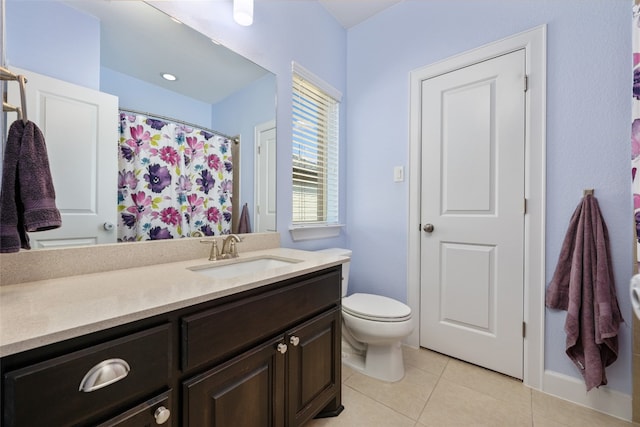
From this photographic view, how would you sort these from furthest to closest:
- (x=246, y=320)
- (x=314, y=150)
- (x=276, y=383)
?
→ (x=314, y=150) < (x=276, y=383) < (x=246, y=320)

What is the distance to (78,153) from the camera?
38.8 inches

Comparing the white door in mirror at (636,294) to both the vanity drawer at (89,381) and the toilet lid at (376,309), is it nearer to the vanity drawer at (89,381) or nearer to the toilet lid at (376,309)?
the toilet lid at (376,309)

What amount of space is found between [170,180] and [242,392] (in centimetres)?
95

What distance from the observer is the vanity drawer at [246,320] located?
75cm

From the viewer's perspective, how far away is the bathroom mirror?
914 millimetres

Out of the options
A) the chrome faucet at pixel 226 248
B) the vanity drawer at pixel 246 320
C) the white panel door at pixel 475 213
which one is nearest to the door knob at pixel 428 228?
the white panel door at pixel 475 213

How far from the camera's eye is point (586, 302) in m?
1.37

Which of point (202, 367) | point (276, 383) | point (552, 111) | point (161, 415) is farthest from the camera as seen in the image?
point (552, 111)

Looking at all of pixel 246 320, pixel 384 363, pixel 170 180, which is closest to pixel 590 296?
pixel 384 363

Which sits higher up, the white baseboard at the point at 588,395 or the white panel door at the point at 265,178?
the white panel door at the point at 265,178

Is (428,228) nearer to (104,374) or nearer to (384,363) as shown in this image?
(384,363)

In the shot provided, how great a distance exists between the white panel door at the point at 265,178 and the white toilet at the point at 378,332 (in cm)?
75

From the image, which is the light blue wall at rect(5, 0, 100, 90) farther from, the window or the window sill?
the window sill

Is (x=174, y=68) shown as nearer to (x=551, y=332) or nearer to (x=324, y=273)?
(x=324, y=273)
